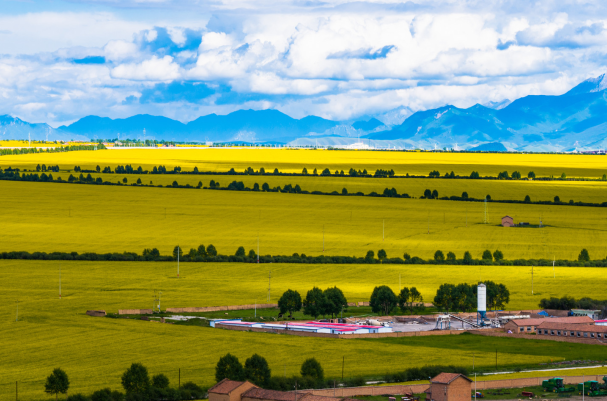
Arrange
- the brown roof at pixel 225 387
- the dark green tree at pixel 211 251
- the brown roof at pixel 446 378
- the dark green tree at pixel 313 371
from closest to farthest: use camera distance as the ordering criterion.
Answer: the brown roof at pixel 225 387
the brown roof at pixel 446 378
the dark green tree at pixel 313 371
the dark green tree at pixel 211 251

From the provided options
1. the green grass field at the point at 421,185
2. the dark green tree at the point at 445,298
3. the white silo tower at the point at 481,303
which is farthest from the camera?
the green grass field at the point at 421,185

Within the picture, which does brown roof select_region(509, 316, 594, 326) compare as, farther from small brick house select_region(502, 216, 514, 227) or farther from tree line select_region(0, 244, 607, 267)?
small brick house select_region(502, 216, 514, 227)

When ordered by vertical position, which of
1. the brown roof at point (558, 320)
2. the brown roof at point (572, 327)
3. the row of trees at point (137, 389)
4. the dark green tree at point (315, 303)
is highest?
the dark green tree at point (315, 303)

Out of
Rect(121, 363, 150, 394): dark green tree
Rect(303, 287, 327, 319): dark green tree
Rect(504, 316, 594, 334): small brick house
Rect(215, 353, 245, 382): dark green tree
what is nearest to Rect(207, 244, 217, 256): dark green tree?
Rect(303, 287, 327, 319): dark green tree

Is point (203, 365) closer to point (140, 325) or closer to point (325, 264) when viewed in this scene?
point (140, 325)

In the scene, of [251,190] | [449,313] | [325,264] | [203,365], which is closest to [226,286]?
[325,264]

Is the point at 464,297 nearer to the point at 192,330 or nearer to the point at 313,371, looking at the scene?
the point at 192,330

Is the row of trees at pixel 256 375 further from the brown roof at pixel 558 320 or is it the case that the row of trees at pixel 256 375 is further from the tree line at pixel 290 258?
the tree line at pixel 290 258

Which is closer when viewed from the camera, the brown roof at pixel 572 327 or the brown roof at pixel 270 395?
the brown roof at pixel 270 395

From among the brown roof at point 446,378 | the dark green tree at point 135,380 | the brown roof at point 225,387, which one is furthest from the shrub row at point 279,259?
the brown roof at point 225,387
